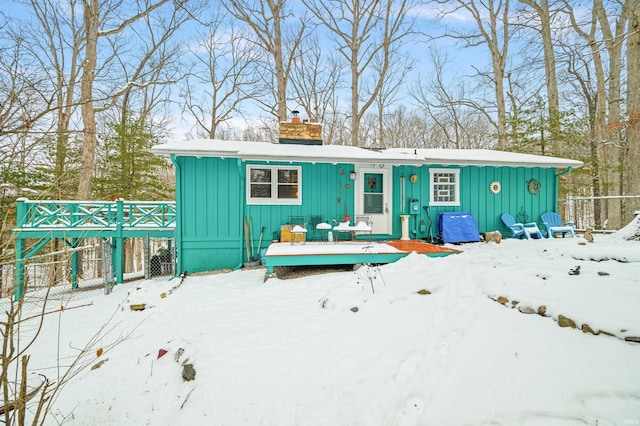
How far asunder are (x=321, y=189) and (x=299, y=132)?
194 centimetres

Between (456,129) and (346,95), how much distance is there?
747 cm

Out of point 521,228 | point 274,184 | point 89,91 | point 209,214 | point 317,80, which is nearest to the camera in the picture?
point 209,214

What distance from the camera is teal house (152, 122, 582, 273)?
21.6ft

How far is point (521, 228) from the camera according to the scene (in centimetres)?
753

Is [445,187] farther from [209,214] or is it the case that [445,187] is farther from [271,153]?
[209,214]

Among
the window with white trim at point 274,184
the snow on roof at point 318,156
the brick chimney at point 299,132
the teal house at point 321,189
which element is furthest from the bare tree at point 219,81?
the window with white trim at point 274,184

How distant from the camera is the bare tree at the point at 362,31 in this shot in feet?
46.6

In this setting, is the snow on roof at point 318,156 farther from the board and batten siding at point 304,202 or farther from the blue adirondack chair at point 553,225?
the blue adirondack chair at point 553,225

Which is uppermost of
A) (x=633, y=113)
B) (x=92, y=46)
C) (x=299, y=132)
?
(x=92, y=46)

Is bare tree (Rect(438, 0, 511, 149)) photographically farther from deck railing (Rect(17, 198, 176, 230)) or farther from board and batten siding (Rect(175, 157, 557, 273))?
deck railing (Rect(17, 198, 176, 230))

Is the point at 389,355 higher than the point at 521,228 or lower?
lower

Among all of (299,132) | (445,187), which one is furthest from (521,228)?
(299,132)

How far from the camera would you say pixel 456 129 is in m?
18.7

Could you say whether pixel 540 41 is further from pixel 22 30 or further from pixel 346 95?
pixel 22 30
